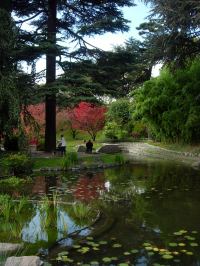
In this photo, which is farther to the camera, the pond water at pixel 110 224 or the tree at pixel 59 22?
the tree at pixel 59 22

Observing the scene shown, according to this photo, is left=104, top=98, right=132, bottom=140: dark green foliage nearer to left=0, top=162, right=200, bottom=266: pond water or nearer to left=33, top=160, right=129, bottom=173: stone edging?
left=33, top=160, right=129, bottom=173: stone edging

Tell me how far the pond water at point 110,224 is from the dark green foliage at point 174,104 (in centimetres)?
1335

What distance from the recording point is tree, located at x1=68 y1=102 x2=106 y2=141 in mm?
42562

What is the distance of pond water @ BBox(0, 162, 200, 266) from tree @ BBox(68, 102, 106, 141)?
2903cm

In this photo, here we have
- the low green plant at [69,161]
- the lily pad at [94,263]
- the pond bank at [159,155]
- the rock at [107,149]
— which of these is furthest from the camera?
the rock at [107,149]

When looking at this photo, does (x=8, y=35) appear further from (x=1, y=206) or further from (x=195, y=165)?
(x=195, y=165)

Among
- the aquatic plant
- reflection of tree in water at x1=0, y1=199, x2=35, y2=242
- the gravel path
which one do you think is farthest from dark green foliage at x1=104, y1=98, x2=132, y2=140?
the aquatic plant

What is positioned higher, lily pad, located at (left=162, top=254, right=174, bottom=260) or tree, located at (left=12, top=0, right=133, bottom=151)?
tree, located at (left=12, top=0, right=133, bottom=151)

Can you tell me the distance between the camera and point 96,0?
2242cm

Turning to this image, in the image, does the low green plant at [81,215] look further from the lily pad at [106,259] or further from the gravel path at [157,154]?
the gravel path at [157,154]

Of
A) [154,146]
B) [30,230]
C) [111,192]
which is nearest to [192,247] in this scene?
[30,230]

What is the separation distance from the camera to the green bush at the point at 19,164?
15.6 metres

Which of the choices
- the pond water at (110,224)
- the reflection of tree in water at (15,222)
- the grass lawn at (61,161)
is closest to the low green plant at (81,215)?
the pond water at (110,224)

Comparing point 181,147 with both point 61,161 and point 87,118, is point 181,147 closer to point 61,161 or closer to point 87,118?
→ point 61,161
